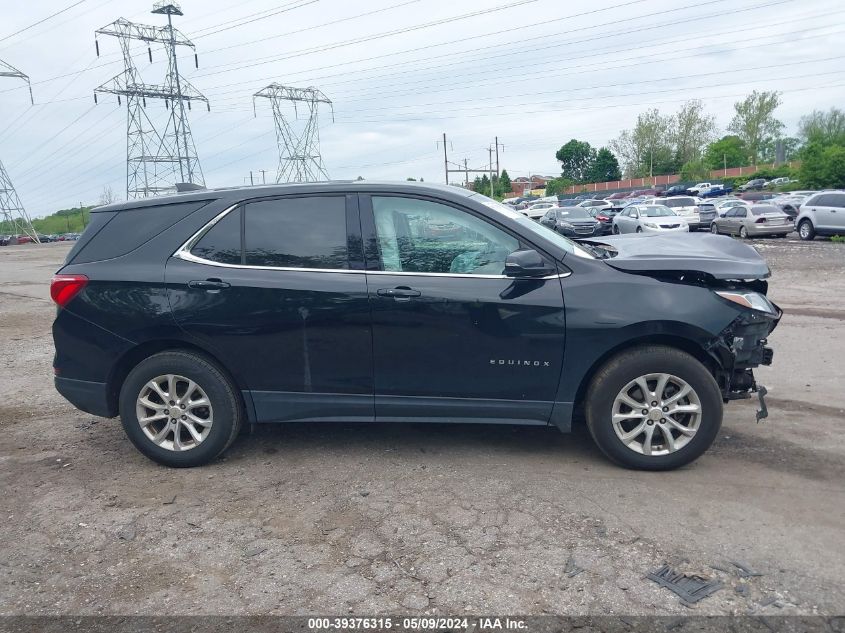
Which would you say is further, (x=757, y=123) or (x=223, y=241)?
(x=757, y=123)

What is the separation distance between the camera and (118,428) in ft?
17.5

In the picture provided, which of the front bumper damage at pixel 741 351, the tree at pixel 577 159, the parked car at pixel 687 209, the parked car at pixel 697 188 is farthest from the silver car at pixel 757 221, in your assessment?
the tree at pixel 577 159

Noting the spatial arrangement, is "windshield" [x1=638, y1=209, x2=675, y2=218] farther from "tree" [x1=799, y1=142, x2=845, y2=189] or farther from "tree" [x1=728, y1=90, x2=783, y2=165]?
"tree" [x1=728, y1=90, x2=783, y2=165]

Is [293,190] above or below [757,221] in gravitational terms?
above

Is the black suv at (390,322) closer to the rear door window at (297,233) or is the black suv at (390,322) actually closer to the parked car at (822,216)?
the rear door window at (297,233)

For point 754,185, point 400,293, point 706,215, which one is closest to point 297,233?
point 400,293

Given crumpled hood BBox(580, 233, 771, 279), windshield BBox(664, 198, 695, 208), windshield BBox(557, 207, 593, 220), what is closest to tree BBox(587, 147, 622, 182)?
windshield BBox(664, 198, 695, 208)

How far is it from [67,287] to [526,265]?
3046 millimetres

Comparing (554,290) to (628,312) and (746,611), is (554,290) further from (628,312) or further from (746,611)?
(746,611)

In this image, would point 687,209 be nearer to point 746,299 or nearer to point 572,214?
point 572,214

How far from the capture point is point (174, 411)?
14.4ft

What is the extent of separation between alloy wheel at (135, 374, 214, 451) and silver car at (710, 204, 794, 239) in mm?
23250

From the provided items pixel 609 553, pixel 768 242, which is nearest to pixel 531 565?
pixel 609 553

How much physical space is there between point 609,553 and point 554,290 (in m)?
1.57
